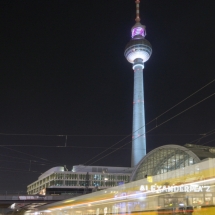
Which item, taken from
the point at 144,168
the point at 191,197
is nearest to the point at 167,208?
the point at 191,197

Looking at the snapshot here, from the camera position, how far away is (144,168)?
61.6m

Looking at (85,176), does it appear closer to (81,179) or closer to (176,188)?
(81,179)

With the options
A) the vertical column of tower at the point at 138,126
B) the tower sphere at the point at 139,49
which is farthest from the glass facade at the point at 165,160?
the tower sphere at the point at 139,49

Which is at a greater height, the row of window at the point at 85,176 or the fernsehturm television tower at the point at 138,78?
the fernsehturm television tower at the point at 138,78

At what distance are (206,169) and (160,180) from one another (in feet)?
6.48

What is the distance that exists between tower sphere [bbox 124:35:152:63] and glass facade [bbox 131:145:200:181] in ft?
152

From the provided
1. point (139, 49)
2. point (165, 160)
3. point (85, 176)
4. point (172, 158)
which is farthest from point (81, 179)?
point (139, 49)

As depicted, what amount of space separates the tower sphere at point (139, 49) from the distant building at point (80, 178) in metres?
36.4

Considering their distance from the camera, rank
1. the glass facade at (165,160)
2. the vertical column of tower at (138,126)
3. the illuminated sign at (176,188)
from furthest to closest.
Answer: the vertical column of tower at (138,126) → the glass facade at (165,160) → the illuminated sign at (176,188)

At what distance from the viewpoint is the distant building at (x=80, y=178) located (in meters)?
87.6

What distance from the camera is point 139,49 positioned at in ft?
323

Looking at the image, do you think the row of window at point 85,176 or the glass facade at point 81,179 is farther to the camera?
the row of window at point 85,176

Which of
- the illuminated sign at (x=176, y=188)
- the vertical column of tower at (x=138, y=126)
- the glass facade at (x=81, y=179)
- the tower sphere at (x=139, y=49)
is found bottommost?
the illuminated sign at (x=176, y=188)

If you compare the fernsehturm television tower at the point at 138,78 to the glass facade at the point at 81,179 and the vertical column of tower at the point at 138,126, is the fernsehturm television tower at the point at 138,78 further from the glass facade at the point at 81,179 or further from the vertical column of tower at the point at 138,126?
the glass facade at the point at 81,179
